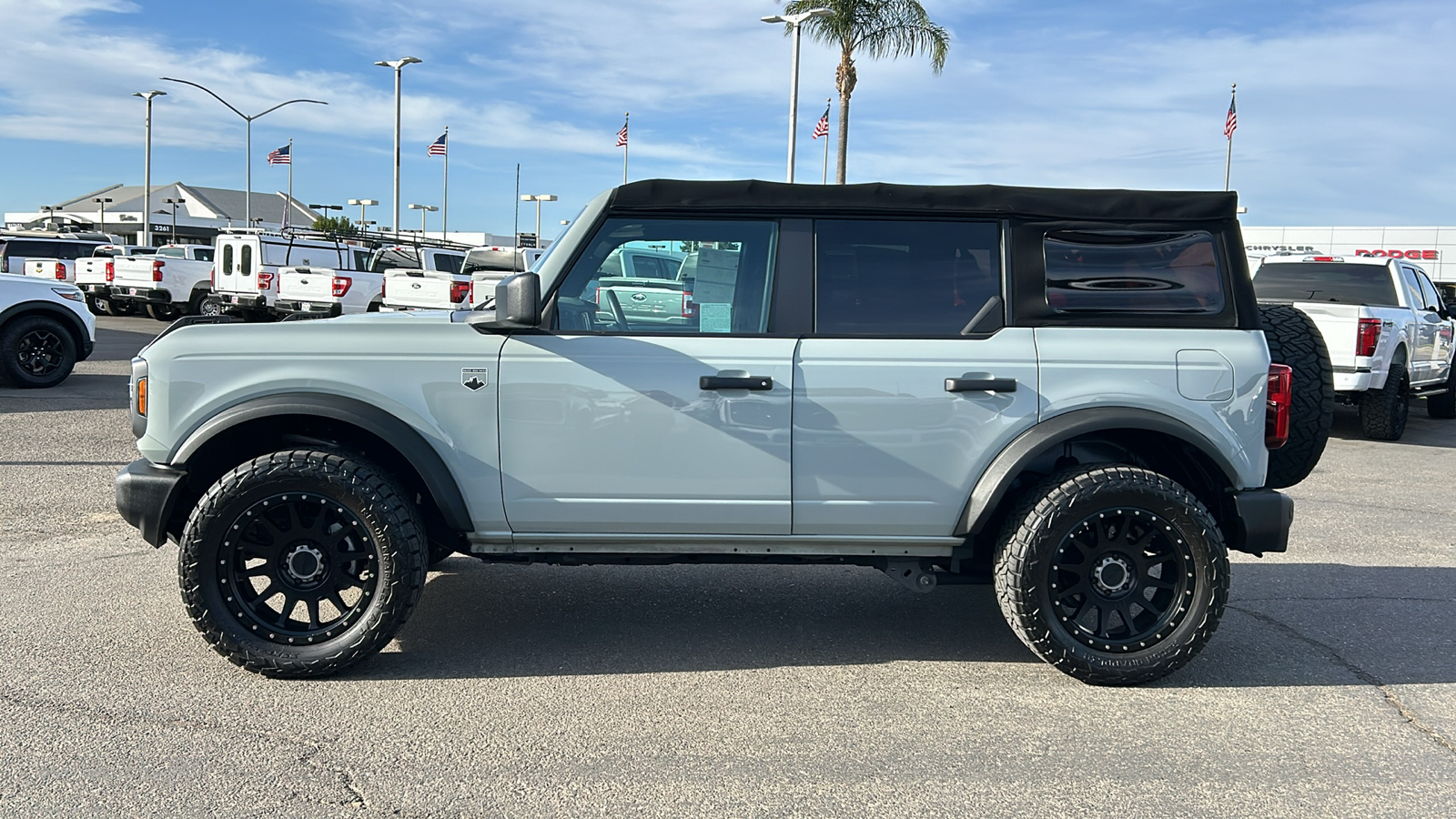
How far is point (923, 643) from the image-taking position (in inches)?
191

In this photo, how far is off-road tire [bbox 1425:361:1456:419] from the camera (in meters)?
14.3

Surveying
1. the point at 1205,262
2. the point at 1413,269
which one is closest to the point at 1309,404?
the point at 1205,262

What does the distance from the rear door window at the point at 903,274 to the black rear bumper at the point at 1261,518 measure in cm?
119

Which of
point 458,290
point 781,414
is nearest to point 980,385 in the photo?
point 781,414

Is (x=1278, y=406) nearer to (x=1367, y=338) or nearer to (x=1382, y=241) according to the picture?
(x=1367, y=338)

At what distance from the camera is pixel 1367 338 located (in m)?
11.1

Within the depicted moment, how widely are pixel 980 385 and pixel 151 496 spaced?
300 centimetres

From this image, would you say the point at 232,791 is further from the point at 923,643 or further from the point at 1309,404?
the point at 1309,404

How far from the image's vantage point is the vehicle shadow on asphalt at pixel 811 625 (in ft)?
14.9

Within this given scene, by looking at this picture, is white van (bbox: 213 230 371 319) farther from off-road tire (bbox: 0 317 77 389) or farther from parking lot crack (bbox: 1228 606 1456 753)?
parking lot crack (bbox: 1228 606 1456 753)

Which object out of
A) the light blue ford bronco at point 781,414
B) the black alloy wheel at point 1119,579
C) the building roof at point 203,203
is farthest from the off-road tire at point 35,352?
the building roof at point 203,203

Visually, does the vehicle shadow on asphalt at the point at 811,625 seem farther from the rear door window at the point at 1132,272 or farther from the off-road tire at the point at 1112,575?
the rear door window at the point at 1132,272

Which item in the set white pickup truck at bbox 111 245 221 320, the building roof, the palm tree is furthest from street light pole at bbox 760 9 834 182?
the building roof

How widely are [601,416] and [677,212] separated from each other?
809 mm
